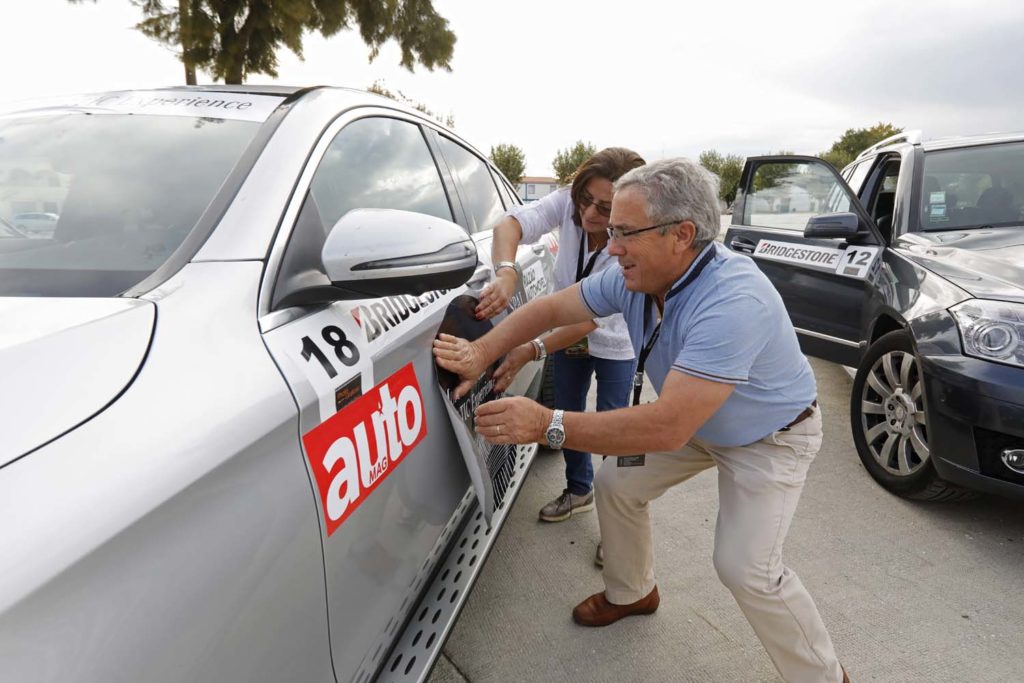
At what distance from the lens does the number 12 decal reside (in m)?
1.09

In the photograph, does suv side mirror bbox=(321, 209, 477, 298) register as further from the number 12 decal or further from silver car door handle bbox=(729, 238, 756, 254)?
silver car door handle bbox=(729, 238, 756, 254)

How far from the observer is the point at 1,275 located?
110 centimetres

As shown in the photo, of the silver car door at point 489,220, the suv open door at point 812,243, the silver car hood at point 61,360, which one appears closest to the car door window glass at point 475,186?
the silver car door at point 489,220

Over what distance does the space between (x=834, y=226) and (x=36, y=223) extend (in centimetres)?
343

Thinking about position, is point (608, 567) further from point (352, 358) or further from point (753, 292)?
point (352, 358)

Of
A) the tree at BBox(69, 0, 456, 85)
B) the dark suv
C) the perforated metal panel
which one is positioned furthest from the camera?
the tree at BBox(69, 0, 456, 85)

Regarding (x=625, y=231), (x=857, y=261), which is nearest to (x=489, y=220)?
(x=625, y=231)

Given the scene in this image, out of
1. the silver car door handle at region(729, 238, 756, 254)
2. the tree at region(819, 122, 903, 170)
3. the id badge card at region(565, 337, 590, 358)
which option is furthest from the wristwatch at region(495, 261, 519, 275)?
the tree at region(819, 122, 903, 170)

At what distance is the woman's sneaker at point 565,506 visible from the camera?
2764 mm

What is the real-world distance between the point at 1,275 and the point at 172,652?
0.78m

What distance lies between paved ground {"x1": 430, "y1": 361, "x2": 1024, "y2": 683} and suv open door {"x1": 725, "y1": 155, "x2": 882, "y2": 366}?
3.37 ft

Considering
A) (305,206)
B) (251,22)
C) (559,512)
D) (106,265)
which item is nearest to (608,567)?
(559,512)

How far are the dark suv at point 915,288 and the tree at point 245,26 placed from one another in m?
8.61

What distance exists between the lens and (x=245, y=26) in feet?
34.2
